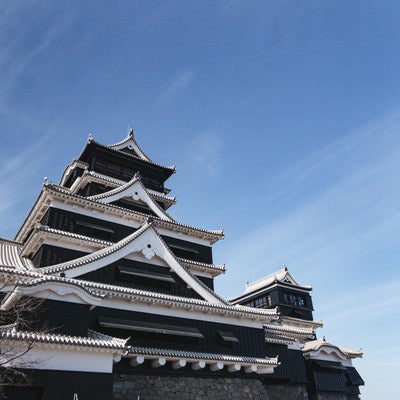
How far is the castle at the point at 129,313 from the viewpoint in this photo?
12102 millimetres

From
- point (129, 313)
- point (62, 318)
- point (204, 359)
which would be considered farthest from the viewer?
point (204, 359)

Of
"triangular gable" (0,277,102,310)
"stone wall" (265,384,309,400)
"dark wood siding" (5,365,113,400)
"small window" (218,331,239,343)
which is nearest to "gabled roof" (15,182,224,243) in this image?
"triangular gable" (0,277,102,310)

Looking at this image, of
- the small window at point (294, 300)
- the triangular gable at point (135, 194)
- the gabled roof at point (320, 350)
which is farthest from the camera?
the small window at point (294, 300)

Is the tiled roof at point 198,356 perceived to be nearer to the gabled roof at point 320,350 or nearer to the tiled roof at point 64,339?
the tiled roof at point 64,339

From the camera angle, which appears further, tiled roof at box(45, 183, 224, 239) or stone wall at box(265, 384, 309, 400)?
stone wall at box(265, 384, 309, 400)

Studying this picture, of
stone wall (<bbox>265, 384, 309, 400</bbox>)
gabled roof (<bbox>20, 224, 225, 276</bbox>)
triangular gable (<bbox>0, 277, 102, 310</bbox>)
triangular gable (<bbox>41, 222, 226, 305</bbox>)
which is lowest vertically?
stone wall (<bbox>265, 384, 309, 400</bbox>)

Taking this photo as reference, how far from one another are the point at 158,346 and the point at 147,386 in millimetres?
1559

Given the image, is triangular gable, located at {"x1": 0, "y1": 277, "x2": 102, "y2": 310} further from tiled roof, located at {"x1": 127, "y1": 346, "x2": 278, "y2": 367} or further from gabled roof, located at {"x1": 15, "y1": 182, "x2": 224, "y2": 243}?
gabled roof, located at {"x1": 15, "y1": 182, "x2": 224, "y2": 243}

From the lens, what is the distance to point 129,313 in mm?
15547

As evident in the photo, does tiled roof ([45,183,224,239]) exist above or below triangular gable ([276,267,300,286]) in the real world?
below

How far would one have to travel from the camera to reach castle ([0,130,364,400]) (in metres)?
12.1

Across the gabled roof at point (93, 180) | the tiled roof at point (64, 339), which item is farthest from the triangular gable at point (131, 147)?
the tiled roof at point (64, 339)

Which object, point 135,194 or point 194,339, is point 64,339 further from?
point 135,194

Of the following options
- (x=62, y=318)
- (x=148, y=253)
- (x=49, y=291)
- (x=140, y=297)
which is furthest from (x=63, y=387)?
(x=148, y=253)
